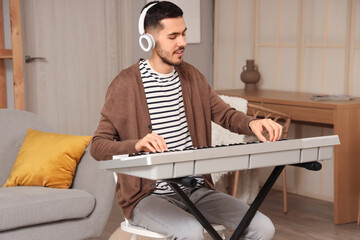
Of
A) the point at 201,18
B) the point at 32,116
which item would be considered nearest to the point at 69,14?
the point at 201,18

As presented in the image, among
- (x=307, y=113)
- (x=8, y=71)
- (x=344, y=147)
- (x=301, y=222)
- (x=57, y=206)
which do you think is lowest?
(x=301, y=222)

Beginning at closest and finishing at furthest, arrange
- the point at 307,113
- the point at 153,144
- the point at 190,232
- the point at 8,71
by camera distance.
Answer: the point at 153,144, the point at 190,232, the point at 307,113, the point at 8,71

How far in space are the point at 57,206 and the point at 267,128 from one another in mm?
1311

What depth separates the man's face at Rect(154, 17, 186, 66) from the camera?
2.44 m

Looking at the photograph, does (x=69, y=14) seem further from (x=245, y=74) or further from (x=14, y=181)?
(x=14, y=181)

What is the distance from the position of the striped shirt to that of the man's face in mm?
113

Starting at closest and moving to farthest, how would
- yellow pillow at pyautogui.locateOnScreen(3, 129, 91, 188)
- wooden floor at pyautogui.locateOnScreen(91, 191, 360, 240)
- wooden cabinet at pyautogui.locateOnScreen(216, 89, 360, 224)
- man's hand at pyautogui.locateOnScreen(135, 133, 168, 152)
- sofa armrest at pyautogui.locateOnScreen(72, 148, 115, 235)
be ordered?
1. man's hand at pyautogui.locateOnScreen(135, 133, 168, 152)
2. sofa armrest at pyautogui.locateOnScreen(72, 148, 115, 235)
3. yellow pillow at pyautogui.locateOnScreen(3, 129, 91, 188)
4. wooden floor at pyautogui.locateOnScreen(91, 191, 360, 240)
5. wooden cabinet at pyautogui.locateOnScreen(216, 89, 360, 224)

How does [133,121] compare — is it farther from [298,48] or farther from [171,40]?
[298,48]

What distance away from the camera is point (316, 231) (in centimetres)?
401

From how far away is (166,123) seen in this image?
8.14ft

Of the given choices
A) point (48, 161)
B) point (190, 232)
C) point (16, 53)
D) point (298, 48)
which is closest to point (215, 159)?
point (190, 232)

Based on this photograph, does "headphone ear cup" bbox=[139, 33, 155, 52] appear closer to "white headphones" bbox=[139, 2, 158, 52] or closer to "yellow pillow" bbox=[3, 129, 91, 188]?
"white headphones" bbox=[139, 2, 158, 52]

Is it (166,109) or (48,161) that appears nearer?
(166,109)

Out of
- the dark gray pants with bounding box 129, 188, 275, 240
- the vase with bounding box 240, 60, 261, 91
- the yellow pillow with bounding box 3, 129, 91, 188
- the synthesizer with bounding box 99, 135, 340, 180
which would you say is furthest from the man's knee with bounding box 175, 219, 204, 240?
the vase with bounding box 240, 60, 261, 91
